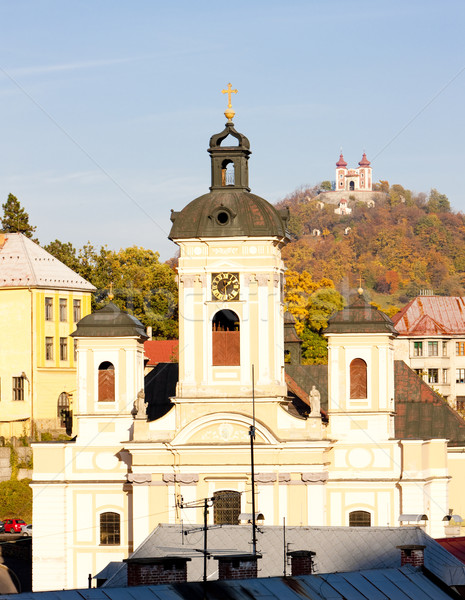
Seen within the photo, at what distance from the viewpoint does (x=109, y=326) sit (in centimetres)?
6862

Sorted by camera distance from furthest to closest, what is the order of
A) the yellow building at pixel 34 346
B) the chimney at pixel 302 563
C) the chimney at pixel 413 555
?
the yellow building at pixel 34 346 < the chimney at pixel 413 555 < the chimney at pixel 302 563

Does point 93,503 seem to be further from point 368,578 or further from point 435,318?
point 435,318

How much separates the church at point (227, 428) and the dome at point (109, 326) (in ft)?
0.25

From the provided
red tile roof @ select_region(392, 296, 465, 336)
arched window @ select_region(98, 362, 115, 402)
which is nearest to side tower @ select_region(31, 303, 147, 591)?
arched window @ select_region(98, 362, 115, 402)

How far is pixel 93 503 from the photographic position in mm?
68562

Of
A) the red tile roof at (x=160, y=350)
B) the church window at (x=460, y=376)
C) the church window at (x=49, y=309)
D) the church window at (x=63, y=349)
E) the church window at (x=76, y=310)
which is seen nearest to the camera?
the church window at (x=63, y=349)

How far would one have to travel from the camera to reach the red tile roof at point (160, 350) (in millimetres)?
107375

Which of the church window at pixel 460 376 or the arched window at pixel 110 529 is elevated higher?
the church window at pixel 460 376

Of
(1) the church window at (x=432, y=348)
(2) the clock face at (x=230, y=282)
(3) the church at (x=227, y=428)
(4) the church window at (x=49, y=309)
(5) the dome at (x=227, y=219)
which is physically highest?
(5) the dome at (x=227, y=219)

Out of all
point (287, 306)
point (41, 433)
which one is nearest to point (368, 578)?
point (41, 433)

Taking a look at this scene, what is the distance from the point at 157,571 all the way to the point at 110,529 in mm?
25530

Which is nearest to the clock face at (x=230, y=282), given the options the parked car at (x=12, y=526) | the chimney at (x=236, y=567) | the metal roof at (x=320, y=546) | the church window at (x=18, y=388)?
the metal roof at (x=320, y=546)

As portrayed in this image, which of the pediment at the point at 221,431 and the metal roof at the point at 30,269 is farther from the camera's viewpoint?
the metal roof at the point at 30,269

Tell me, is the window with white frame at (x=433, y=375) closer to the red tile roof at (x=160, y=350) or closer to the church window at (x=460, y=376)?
the church window at (x=460, y=376)
